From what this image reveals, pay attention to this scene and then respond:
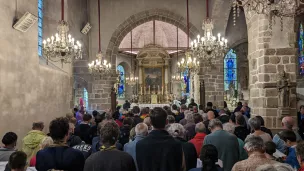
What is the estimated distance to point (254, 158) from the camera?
121 inches

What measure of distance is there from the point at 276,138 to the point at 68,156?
10.3ft

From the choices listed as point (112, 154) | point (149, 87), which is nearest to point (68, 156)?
point (112, 154)

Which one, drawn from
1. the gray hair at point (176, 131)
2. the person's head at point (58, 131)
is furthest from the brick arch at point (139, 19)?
the person's head at point (58, 131)

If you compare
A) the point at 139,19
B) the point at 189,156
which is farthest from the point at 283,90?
the point at 139,19

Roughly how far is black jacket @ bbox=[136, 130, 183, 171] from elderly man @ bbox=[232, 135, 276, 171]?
0.52 metres

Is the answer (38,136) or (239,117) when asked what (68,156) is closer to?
(38,136)

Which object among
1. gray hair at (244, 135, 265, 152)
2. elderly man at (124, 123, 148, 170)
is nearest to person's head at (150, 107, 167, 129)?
gray hair at (244, 135, 265, 152)

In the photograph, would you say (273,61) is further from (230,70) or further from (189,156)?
(230,70)

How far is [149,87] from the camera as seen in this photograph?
26.6 m

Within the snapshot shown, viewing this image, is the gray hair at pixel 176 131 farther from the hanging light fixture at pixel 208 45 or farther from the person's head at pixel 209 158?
the hanging light fixture at pixel 208 45

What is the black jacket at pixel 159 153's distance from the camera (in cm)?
299

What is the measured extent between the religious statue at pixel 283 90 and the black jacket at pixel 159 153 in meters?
5.73

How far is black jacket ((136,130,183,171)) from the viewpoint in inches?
118

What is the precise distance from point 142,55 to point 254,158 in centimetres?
2394
